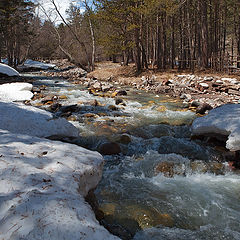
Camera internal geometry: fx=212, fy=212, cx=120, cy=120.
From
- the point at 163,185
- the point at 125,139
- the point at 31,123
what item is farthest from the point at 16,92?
the point at 163,185

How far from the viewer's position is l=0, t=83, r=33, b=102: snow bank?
379 inches

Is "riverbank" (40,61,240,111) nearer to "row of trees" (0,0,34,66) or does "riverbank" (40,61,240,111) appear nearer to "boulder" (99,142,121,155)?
"boulder" (99,142,121,155)

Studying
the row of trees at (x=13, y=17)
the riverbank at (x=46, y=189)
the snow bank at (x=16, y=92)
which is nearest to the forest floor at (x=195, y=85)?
the snow bank at (x=16, y=92)

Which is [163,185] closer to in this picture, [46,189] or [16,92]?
[46,189]

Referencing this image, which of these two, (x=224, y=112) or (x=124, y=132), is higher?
(x=224, y=112)

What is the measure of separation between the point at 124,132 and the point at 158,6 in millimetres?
12609

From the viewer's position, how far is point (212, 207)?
314 cm

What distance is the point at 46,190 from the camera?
6.06 feet

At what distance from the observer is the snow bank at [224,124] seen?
174 inches

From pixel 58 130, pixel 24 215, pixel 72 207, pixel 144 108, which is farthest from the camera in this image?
pixel 144 108

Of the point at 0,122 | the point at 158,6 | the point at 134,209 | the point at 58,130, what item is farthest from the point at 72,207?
the point at 158,6

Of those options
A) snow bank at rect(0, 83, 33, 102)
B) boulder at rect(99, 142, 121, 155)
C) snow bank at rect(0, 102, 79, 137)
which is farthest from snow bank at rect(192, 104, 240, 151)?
snow bank at rect(0, 83, 33, 102)

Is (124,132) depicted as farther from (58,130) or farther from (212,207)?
(212,207)

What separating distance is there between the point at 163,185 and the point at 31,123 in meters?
3.16
